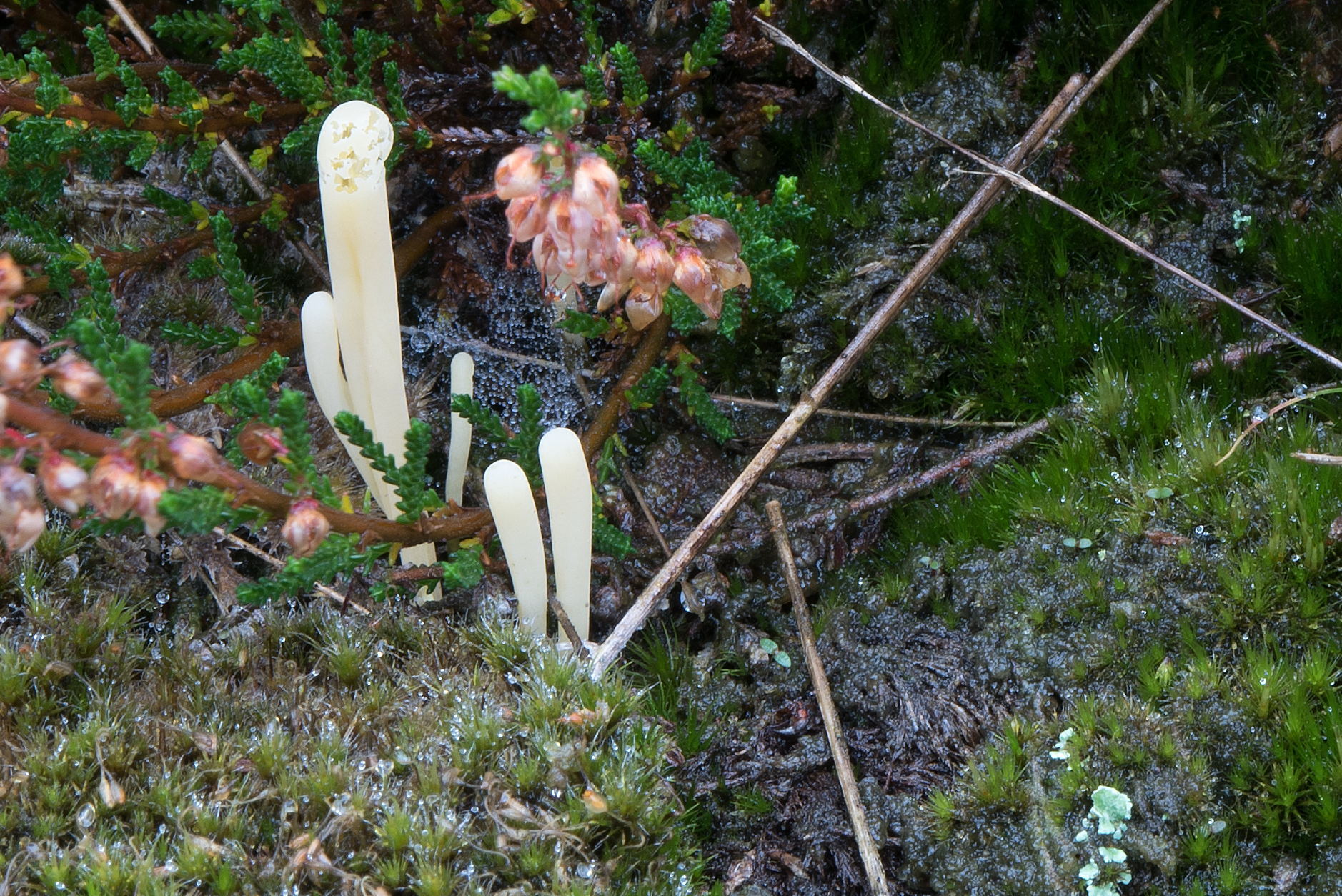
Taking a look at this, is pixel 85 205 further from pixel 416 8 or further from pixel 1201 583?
pixel 1201 583

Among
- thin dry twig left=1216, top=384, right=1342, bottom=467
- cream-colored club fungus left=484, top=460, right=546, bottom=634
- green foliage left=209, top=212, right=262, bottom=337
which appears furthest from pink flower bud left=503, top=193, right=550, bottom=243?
thin dry twig left=1216, top=384, right=1342, bottom=467

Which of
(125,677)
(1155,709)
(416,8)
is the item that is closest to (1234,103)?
(1155,709)

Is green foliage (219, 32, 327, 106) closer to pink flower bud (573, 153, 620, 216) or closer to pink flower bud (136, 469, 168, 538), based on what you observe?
pink flower bud (573, 153, 620, 216)

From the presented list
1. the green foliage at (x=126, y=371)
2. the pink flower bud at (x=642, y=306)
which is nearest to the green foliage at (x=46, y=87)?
the green foliage at (x=126, y=371)

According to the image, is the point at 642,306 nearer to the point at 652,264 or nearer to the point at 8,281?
the point at 652,264

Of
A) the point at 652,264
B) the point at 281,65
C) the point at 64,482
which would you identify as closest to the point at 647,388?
the point at 652,264
